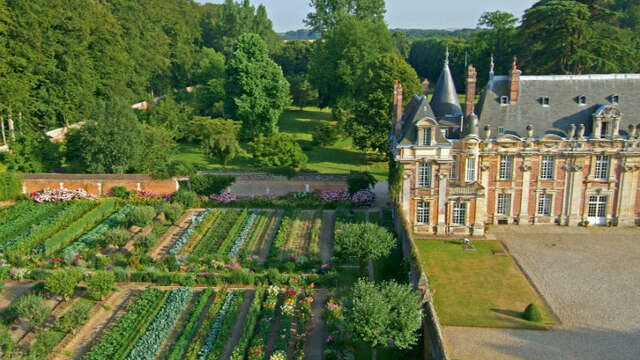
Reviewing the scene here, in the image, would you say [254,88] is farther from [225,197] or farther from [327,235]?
[327,235]

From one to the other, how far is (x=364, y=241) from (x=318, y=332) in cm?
549

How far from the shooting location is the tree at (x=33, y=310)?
23.1 meters

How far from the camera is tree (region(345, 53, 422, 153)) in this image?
47.3 m

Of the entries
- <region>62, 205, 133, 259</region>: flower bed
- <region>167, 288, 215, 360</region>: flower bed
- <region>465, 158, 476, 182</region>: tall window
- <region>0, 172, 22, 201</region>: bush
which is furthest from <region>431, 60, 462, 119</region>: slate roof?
<region>0, 172, 22, 201</region>: bush

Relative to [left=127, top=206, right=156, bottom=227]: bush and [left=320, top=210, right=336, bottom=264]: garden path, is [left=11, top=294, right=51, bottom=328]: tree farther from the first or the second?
[left=320, top=210, right=336, bottom=264]: garden path

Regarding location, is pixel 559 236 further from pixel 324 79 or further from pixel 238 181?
pixel 324 79

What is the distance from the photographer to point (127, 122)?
1676 inches

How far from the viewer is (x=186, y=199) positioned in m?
39.4

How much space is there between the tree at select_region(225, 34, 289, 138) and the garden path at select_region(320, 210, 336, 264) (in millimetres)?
22411

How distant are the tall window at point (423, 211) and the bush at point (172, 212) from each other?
1600 cm

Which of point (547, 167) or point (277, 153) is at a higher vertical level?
point (547, 167)

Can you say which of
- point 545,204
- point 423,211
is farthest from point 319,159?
point 545,204

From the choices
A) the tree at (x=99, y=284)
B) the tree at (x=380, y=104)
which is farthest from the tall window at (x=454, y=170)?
the tree at (x=99, y=284)

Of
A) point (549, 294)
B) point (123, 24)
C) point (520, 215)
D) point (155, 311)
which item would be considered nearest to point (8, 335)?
point (155, 311)
